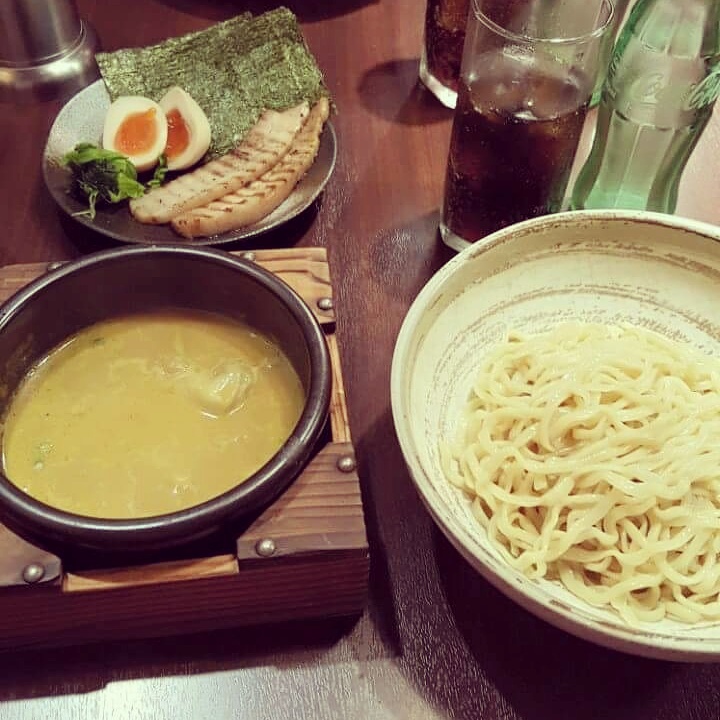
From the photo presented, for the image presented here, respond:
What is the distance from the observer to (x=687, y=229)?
3.96 ft

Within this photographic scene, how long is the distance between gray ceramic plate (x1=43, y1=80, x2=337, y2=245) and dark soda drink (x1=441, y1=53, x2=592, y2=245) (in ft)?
0.94

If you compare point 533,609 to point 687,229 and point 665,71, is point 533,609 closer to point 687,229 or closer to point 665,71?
point 687,229

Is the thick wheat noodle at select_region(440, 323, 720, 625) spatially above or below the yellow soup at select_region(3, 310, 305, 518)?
below

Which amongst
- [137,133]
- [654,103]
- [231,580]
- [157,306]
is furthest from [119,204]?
[654,103]

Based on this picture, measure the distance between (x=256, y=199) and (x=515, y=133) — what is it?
46 cm

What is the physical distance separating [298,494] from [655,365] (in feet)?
1.86

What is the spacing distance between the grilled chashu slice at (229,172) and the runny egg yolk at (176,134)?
54mm

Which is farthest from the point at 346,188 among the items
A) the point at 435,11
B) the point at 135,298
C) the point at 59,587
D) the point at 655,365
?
the point at 59,587

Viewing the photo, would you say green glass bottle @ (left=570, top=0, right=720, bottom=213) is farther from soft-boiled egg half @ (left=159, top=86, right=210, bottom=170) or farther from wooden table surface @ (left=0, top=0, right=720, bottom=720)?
soft-boiled egg half @ (left=159, top=86, right=210, bottom=170)

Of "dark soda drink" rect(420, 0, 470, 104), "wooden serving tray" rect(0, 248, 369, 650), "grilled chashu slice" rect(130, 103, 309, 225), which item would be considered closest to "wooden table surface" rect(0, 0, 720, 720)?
"wooden serving tray" rect(0, 248, 369, 650)

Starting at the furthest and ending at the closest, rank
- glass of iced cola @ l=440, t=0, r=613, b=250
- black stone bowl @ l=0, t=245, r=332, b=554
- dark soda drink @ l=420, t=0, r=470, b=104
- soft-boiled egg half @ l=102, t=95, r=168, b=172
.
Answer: dark soda drink @ l=420, t=0, r=470, b=104 → soft-boiled egg half @ l=102, t=95, r=168, b=172 → glass of iced cola @ l=440, t=0, r=613, b=250 → black stone bowl @ l=0, t=245, r=332, b=554

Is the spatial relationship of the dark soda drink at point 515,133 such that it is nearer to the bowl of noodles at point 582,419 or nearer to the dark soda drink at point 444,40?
the bowl of noodles at point 582,419

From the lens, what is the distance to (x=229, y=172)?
1.56 metres

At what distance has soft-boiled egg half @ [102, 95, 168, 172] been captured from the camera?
156cm
